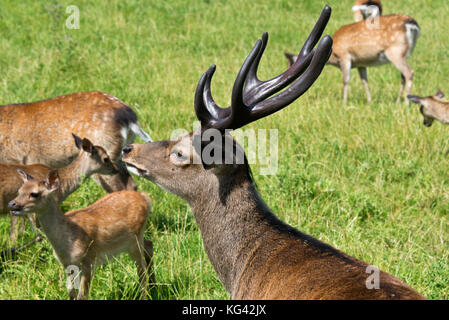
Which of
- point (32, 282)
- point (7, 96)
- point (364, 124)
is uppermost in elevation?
point (7, 96)

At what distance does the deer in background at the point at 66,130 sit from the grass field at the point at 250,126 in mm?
401

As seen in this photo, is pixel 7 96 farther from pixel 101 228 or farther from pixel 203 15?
pixel 203 15

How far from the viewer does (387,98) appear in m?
8.52

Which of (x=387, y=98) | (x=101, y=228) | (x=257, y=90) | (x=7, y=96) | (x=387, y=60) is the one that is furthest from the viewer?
(x=387, y=60)

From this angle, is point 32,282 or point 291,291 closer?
point 291,291

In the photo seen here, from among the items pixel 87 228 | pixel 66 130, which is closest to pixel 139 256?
pixel 87 228

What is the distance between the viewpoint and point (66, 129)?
5.34m

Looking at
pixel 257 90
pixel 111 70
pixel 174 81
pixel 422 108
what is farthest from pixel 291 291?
pixel 111 70

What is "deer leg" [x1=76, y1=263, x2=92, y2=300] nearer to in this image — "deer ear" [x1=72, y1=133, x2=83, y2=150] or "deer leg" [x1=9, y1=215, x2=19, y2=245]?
"deer leg" [x1=9, y1=215, x2=19, y2=245]

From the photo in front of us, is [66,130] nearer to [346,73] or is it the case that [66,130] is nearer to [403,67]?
[346,73]

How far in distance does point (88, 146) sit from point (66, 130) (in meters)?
0.58

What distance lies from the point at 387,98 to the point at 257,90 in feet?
20.0

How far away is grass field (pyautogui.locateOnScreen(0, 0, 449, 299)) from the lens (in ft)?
12.3

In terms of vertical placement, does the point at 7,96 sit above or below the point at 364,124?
above
